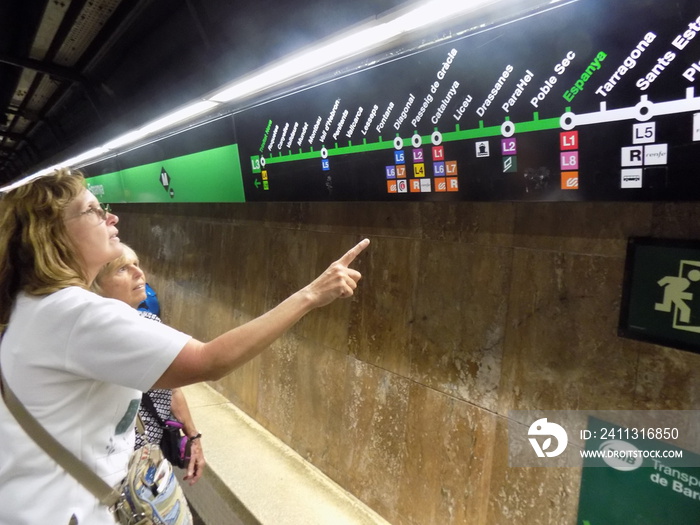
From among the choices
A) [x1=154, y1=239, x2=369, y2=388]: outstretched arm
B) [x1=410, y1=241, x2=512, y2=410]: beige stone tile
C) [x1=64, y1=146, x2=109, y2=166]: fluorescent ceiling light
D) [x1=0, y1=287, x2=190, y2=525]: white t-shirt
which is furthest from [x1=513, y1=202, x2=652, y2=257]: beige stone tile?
[x1=64, y1=146, x2=109, y2=166]: fluorescent ceiling light

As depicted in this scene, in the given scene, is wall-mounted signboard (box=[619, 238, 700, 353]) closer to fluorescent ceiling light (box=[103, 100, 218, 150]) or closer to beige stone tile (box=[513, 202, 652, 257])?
beige stone tile (box=[513, 202, 652, 257])

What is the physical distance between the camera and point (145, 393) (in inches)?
84.7

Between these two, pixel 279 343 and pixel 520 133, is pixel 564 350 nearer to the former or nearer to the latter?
pixel 520 133

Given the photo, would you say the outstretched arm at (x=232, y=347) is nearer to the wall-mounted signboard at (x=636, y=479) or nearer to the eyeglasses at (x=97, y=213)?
the eyeglasses at (x=97, y=213)

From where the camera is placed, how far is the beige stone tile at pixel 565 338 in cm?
154

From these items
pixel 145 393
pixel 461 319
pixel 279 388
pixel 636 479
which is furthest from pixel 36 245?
pixel 279 388

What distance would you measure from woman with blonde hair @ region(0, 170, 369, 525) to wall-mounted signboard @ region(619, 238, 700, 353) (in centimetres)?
110

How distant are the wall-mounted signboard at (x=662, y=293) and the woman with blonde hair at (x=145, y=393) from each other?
5.75 ft

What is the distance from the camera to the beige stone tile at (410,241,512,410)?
1.91 meters

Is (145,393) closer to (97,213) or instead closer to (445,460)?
(97,213)

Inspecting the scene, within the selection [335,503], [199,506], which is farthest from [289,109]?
[199,506]

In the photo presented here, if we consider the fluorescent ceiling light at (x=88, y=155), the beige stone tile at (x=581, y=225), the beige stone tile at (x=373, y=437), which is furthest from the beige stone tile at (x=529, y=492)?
the fluorescent ceiling light at (x=88, y=155)

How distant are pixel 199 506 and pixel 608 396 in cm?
305

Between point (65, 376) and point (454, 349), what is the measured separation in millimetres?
1557
